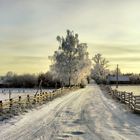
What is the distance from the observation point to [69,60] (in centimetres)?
8994

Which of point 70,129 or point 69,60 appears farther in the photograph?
point 69,60

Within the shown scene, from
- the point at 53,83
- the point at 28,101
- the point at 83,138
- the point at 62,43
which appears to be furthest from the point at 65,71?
the point at 83,138

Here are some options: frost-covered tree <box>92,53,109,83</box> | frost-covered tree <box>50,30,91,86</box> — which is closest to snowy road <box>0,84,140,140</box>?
frost-covered tree <box>50,30,91,86</box>

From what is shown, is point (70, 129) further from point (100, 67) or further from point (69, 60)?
point (100, 67)

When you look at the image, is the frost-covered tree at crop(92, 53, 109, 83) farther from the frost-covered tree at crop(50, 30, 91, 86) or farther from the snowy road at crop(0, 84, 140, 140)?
the snowy road at crop(0, 84, 140, 140)

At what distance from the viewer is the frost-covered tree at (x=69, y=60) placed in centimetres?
8912

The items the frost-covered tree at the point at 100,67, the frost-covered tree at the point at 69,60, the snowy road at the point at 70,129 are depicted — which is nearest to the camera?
the snowy road at the point at 70,129

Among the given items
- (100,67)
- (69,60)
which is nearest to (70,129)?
(69,60)

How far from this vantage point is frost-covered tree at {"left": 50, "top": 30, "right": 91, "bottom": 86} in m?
89.1

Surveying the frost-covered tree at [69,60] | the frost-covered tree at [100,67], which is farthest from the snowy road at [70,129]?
the frost-covered tree at [100,67]

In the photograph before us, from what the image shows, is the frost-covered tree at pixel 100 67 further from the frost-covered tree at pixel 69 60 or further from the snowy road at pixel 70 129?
the snowy road at pixel 70 129

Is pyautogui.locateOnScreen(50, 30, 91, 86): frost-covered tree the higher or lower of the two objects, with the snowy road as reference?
higher

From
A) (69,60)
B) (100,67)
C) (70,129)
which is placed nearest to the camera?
(70,129)

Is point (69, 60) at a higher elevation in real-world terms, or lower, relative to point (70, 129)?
higher
